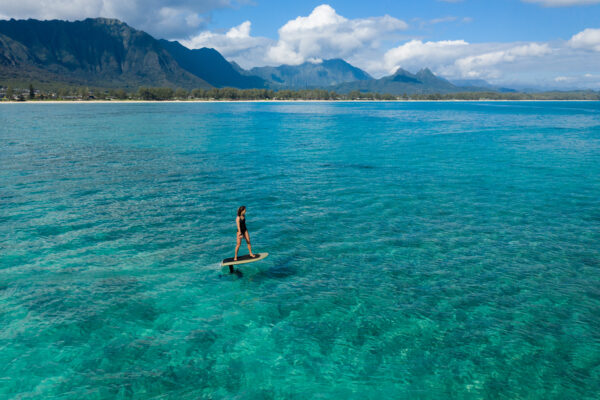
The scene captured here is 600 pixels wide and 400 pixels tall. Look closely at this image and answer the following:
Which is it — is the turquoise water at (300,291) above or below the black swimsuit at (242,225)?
below

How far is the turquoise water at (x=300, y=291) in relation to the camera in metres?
13.6

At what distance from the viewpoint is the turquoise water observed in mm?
13648

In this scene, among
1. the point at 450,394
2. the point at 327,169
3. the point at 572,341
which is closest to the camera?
the point at 450,394

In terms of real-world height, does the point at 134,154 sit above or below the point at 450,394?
above

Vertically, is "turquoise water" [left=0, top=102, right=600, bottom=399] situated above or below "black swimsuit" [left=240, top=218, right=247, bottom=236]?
below

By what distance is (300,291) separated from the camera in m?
19.4

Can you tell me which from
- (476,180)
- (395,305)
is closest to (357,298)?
(395,305)

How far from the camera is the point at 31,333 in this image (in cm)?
1588

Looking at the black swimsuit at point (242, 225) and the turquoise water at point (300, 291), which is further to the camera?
the black swimsuit at point (242, 225)

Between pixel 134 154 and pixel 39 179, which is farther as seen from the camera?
pixel 134 154

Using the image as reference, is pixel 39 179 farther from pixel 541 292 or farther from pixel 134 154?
pixel 541 292

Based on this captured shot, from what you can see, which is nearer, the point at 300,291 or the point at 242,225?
the point at 300,291

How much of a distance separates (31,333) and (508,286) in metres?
23.6

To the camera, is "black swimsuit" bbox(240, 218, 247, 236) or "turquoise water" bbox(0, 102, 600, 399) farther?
"black swimsuit" bbox(240, 218, 247, 236)
